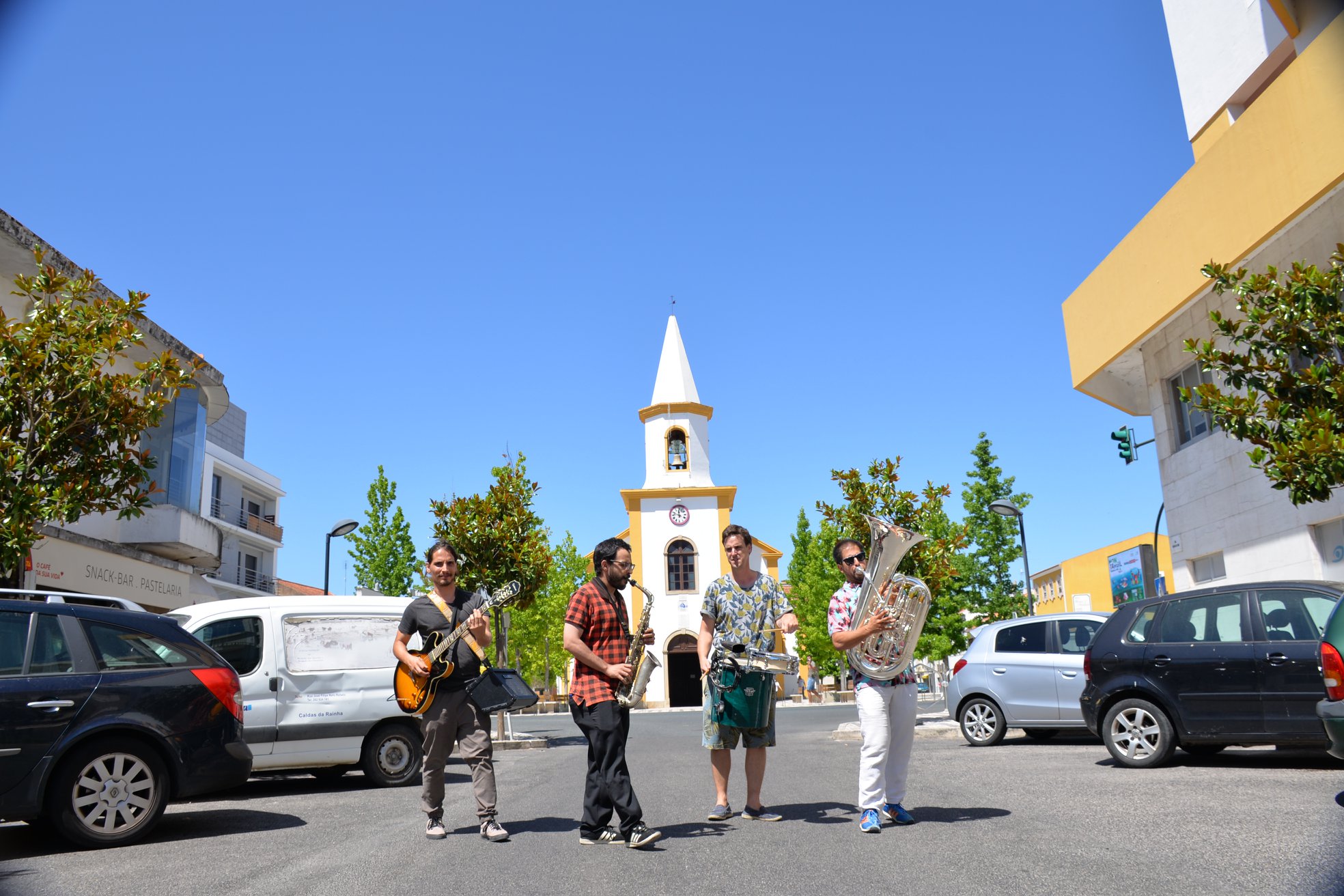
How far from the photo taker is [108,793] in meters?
6.82

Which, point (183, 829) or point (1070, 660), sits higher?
point (1070, 660)

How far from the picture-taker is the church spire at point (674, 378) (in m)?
52.3

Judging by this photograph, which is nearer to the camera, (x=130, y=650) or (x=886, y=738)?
(x=886, y=738)

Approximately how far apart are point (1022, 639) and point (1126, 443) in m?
8.78

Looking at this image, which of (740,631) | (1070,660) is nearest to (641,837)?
(740,631)

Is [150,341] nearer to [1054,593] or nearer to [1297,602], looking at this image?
[1297,602]

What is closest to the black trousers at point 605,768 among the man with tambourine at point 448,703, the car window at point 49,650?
the man with tambourine at point 448,703

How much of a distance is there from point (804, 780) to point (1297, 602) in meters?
4.58

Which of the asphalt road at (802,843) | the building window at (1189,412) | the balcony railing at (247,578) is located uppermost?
the balcony railing at (247,578)

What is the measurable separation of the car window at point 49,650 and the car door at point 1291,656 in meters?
9.13

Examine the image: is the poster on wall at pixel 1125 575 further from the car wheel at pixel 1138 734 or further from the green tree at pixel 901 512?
the car wheel at pixel 1138 734

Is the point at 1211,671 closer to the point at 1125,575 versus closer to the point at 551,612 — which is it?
the point at 551,612

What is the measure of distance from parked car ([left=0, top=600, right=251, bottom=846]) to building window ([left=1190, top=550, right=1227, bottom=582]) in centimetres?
1701

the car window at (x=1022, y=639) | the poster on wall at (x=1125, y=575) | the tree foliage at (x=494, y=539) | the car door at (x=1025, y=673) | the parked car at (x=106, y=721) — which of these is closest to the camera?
the parked car at (x=106, y=721)
